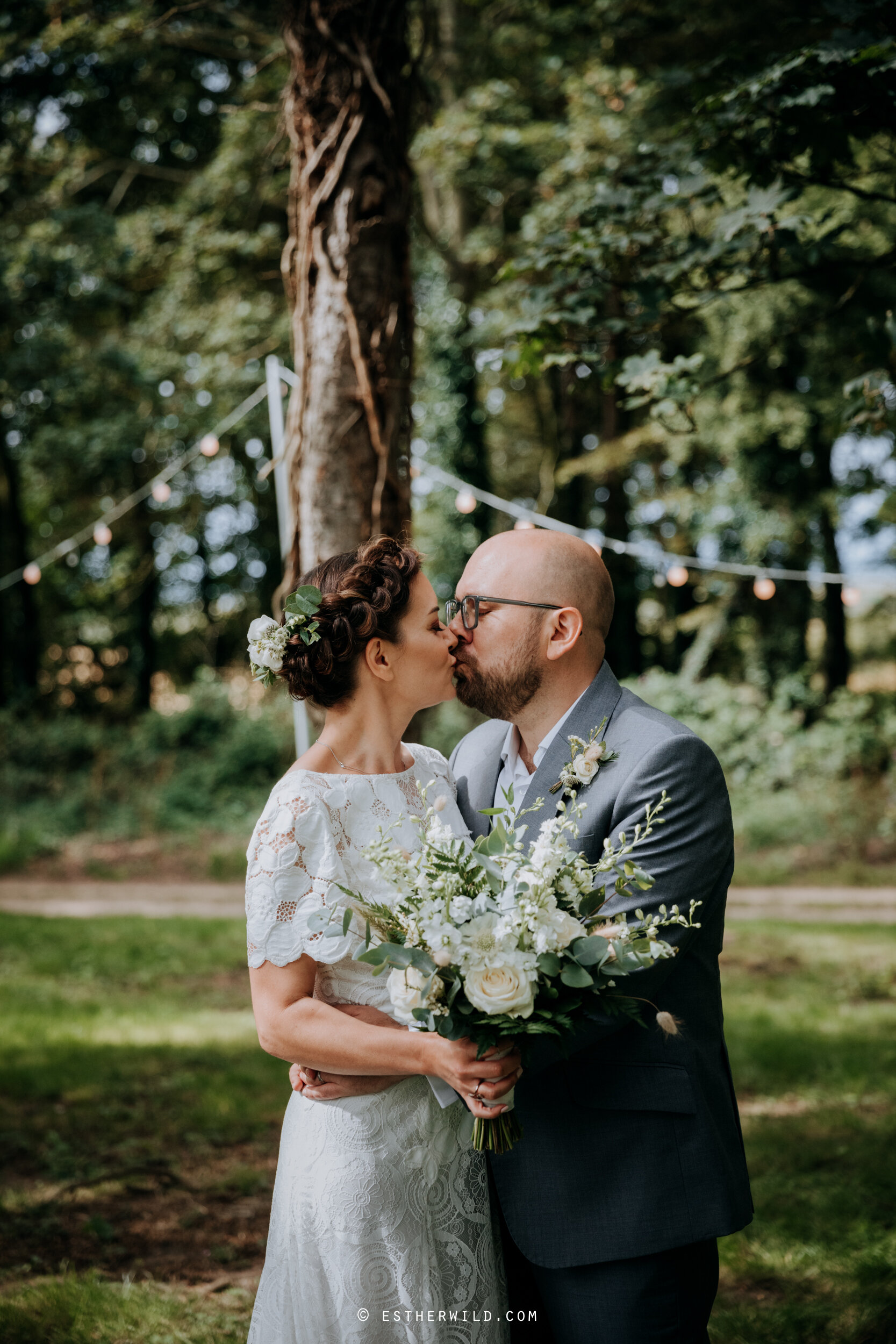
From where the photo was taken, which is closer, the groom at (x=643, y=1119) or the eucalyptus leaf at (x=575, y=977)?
the eucalyptus leaf at (x=575, y=977)

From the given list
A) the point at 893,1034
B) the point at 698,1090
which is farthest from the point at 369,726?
the point at 893,1034

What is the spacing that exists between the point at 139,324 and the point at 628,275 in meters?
13.1

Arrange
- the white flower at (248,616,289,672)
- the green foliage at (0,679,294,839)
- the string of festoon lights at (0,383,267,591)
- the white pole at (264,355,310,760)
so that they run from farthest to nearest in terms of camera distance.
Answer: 1. the green foliage at (0,679,294,839)
2. the string of festoon lights at (0,383,267,591)
3. the white pole at (264,355,310,760)
4. the white flower at (248,616,289,672)

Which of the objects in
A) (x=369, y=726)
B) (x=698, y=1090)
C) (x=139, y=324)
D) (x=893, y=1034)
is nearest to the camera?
(x=698, y=1090)

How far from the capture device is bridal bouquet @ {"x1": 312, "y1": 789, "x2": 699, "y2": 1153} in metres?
1.76

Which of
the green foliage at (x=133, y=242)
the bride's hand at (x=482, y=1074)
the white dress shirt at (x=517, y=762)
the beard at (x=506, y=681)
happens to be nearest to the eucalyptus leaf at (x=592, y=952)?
the bride's hand at (x=482, y=1074)

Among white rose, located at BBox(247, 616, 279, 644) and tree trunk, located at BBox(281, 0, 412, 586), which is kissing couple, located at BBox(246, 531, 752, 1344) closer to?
white rose, located at BBox(247, 616, 279, 644)

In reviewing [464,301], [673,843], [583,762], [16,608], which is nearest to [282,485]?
[583,762]

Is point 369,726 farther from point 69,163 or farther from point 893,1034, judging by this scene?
point 69,163

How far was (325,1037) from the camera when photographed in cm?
209

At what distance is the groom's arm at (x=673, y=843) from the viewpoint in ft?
6.77

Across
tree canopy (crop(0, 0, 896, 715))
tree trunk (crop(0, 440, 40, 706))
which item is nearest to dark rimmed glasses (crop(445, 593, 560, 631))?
tree canopy (crop(0, 0, 896, 715))

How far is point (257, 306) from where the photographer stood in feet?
45.6

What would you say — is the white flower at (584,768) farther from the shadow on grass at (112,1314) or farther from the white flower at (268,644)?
the shadow on grass at (112,1314)
